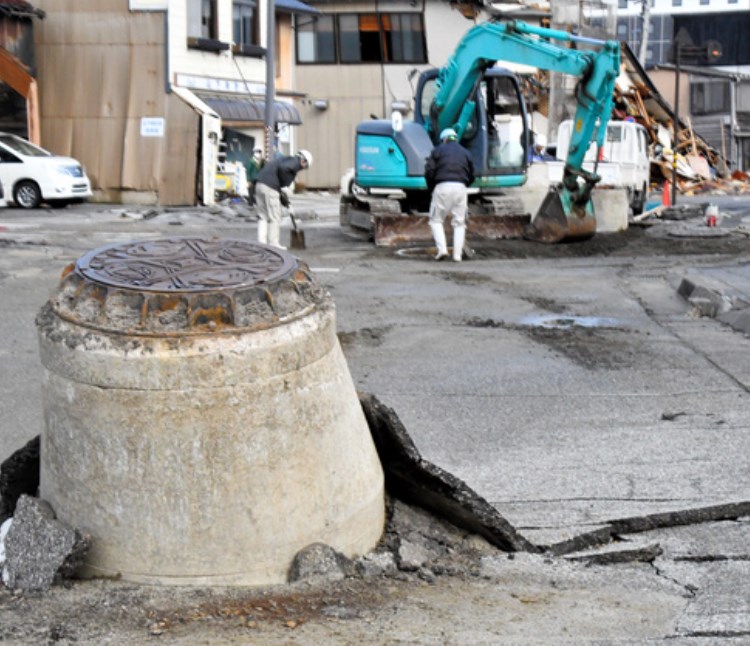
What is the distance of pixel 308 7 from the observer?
4144cm

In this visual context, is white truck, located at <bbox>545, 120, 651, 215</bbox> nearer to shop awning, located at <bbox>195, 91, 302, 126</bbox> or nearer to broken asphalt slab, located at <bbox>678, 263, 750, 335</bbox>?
shop awning, located at <bbox>195, 91, 302, 126</bbox>

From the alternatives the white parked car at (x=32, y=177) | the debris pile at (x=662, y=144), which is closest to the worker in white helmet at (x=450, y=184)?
the white parked car at (x=32, y=177)

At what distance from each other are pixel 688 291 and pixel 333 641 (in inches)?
432

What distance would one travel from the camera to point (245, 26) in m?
35.9

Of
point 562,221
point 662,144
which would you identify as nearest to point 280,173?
point 562,221

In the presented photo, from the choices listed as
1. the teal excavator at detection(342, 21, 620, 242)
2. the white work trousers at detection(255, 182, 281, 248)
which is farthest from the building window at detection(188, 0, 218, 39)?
the white work trousers at detection(255, 182, 281, 248)

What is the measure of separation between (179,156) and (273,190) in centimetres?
1469

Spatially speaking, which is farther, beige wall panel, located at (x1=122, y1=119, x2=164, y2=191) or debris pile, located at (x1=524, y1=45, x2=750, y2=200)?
debris pile, located at (x1=524, y1=45, x2=750, y2=200)

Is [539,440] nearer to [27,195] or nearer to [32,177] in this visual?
[32,177]

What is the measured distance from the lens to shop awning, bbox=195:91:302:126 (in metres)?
33.5

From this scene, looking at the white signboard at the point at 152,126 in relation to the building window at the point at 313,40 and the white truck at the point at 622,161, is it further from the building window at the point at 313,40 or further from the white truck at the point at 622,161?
the building window at the point at 313,40

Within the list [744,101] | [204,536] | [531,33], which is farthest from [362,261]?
[744,101]

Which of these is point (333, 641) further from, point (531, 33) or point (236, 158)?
point (236, 158)

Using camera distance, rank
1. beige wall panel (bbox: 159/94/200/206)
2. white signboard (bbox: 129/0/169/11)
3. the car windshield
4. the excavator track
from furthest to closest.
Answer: beige wall panel (bbox: 159/94/200/206) → white signboard (bbox: 129/0/169/11) → the car windshield → the excavator track
